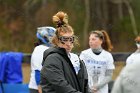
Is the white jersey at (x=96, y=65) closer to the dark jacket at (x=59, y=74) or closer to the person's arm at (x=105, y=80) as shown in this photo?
the person's arm at (x=105, y=80)

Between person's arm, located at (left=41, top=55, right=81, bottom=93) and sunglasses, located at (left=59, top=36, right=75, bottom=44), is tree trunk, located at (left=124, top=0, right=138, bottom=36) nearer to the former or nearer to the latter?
sunglasses, located at (left=59, top=36, right=75, bottom=44)

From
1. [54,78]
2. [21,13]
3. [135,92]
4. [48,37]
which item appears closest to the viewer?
[135,92]

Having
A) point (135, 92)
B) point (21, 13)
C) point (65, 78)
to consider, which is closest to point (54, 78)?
point (65, 78)

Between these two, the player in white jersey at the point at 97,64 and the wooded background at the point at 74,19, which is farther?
the wooded background at the point at 74,19

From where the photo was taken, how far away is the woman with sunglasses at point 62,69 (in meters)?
6.51

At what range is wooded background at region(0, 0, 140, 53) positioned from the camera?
26.8 meters

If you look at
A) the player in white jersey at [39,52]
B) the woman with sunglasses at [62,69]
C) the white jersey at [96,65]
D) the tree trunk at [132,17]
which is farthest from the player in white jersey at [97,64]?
the tree trunk at [132,17]

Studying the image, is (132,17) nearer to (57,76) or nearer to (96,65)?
(96,65)

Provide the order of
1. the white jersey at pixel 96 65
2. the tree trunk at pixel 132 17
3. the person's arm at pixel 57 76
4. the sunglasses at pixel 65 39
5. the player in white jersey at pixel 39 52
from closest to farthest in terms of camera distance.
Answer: the person's arm at pixel 57 76 < the sunglasses at pixel 65 39 < the player in white jersey at pixel 39 52 < the white jersey at pixel 96 65 < the tree trunk at pixel 132 17

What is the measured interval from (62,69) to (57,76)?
0.10 metres

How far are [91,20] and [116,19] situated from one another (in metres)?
1.61

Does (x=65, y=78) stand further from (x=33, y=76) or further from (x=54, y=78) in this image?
(x=33, y=76)

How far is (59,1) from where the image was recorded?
2805 cm

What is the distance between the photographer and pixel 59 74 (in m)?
6.50
